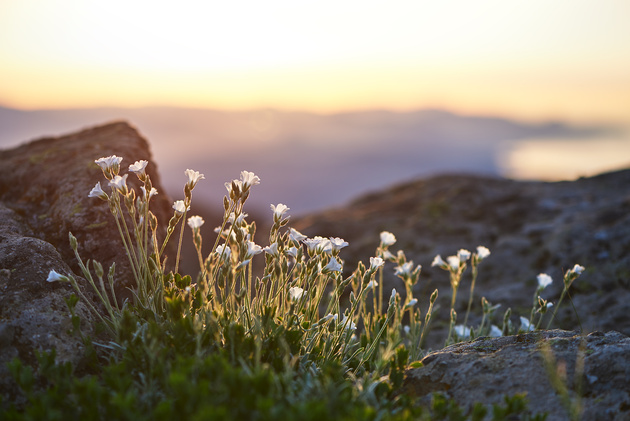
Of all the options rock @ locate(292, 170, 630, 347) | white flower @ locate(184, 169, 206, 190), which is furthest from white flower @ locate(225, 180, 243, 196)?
rock @ locate(292, 170, 630, 347)

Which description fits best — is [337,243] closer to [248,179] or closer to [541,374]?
[248,179]

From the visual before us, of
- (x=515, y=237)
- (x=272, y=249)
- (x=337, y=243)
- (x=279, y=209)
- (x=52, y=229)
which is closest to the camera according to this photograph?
(x=272, y=249)

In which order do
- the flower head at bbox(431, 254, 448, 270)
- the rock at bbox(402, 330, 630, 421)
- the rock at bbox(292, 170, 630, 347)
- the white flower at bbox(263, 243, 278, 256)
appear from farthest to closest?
the rock at bbox(292, 170, 630, 347)
the flower head at bbox(431, 254, 448, 270)
the white flower at bbox(263, 243, 278, 256)
the rock at bbox(402, 330, 630, 421)

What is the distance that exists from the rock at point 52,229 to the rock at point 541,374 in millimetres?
2328

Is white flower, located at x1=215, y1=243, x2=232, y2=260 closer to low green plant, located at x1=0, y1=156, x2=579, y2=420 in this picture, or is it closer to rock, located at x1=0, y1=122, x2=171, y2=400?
low green plant, located at x1=0, y1=156, x2=579, y2=420

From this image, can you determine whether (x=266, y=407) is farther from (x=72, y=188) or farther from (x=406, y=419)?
(x=72, y=188)

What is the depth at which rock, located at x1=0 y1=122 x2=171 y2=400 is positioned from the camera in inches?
118

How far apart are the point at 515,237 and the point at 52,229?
611cm

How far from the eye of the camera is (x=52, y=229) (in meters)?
4.21

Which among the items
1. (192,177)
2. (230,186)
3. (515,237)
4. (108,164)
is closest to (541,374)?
(230,186)

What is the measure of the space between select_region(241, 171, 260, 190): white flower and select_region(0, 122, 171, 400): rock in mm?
1415

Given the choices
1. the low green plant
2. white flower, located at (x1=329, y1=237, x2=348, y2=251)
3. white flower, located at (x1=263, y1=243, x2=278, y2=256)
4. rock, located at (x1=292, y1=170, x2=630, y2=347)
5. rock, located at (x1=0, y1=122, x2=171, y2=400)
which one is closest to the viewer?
the low green plant

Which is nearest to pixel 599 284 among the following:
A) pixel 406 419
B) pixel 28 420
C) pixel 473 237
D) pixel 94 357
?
pixel 473 237

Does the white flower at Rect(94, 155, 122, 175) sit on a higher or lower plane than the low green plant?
higher
